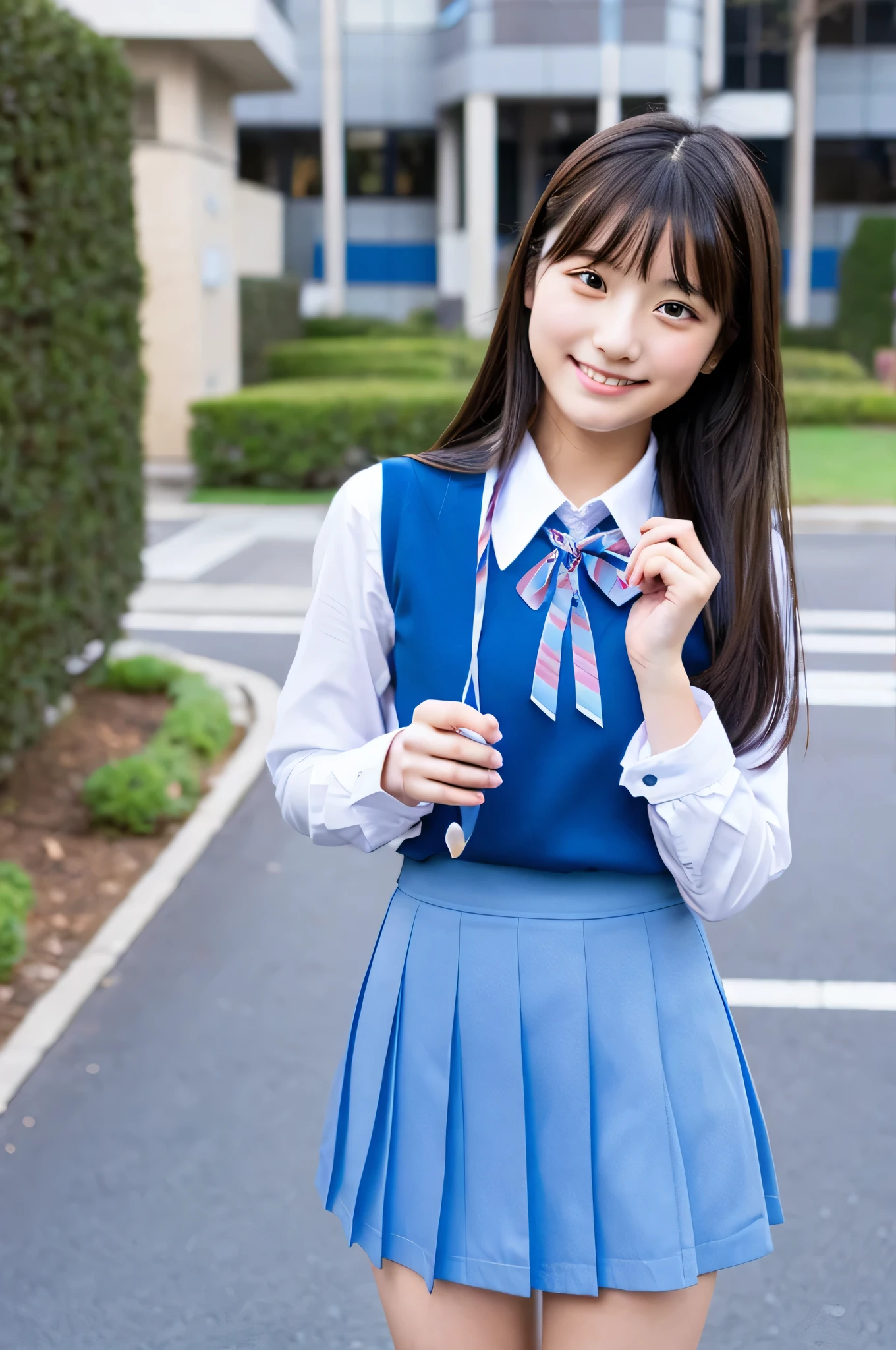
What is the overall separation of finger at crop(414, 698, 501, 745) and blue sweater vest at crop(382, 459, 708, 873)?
185mm

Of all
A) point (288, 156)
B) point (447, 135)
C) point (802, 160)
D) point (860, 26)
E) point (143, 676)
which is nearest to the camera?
point (143, 676)

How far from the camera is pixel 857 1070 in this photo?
421 centimetres

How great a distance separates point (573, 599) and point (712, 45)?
97.3ft

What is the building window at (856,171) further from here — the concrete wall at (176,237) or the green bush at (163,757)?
the green bush at (163,757)

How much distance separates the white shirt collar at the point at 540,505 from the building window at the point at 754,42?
3513 cm

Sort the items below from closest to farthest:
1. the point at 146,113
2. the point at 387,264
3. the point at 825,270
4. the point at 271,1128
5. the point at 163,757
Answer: the point at 271,1128, the point at 163,757, the point at 146,113, the point at 387,264, the point at 825,270

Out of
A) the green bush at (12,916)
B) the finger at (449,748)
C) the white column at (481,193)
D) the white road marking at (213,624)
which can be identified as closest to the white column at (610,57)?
the white column at (481,193)

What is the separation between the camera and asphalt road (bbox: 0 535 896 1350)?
3.15 meters

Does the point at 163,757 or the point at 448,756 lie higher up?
the point at 448,756

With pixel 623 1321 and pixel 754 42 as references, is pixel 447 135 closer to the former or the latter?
pixel 754 42

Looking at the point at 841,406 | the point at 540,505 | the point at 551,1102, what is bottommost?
the point at 551,1102

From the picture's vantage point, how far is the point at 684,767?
1.67 meters

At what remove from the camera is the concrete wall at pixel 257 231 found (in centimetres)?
2194

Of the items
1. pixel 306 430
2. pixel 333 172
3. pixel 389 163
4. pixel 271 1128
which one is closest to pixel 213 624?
pixel 271 1128
